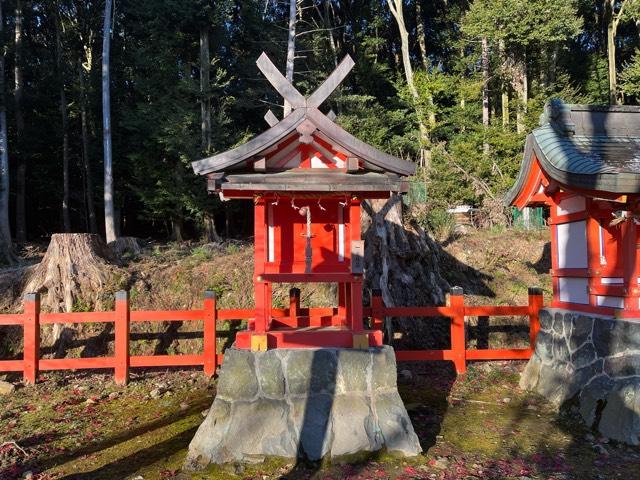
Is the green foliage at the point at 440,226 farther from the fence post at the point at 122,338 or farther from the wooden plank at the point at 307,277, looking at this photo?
the fence post at the point at 122,338

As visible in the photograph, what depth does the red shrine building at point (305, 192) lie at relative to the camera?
16.5 ft

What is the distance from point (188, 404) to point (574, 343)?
572 centimetres

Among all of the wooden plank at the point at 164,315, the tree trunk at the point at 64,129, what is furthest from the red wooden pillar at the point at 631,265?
the tree trunk at the point at 64,129

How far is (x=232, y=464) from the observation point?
15.1ft

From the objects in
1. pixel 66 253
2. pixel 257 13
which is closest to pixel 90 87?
pixel 257 13

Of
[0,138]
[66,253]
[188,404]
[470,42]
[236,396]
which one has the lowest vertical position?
[188,404]

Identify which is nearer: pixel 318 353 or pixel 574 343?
Result: pixel 318 353

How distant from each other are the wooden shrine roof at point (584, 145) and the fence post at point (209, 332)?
5.59m

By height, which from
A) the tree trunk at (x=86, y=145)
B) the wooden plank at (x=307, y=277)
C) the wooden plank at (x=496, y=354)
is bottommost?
the wooden plank at (x=496, y=354)

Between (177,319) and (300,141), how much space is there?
390cm

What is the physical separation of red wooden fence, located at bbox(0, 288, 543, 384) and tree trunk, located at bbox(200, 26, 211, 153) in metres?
8.82

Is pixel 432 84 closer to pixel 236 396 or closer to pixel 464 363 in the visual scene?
pixel 464 363

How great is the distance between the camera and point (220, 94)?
639 inches

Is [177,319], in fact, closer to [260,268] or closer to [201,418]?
[201,418]
